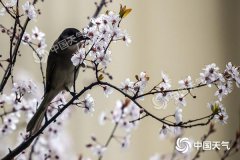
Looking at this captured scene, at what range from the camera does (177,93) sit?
4.42 ft

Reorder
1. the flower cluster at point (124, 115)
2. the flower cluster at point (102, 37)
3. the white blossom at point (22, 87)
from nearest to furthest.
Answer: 1. the flower cluster at point (102, 37)
2. the white blossom at point (22, 87)
3. the flower cluster at point (124, 115)

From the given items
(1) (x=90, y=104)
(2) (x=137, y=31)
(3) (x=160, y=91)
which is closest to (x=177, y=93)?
(3) (x=160, y=91)

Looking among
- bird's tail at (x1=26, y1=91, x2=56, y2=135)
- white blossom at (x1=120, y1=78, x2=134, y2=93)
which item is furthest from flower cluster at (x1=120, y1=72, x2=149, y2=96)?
bird's tail at (x1=26, y1=91, x2=56, y2=135)

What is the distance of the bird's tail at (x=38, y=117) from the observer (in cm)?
152

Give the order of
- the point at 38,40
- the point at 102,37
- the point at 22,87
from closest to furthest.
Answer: the point at 102,37 → the point at 22,87 → the point at 38,40

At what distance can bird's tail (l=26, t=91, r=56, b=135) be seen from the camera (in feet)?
4.99

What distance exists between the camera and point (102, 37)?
48.4 inches

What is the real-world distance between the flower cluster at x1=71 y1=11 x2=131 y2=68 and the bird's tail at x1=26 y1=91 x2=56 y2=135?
343mm

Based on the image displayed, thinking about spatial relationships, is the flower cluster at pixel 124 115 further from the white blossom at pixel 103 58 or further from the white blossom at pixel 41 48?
the white blossom at pixel 103 58

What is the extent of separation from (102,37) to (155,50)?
2.31 m

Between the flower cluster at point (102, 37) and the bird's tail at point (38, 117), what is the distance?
0.34 meters

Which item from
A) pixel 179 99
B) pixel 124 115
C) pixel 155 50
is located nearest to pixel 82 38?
pixel 179 99

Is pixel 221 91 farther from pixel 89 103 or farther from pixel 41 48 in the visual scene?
pixel 41 48

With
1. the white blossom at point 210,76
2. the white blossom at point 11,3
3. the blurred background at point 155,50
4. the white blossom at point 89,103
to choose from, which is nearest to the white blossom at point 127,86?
the white blossom at point 89,103
